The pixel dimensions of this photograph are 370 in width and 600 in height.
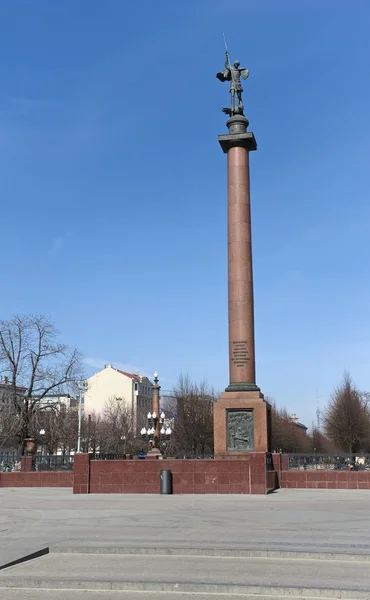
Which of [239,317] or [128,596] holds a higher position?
[239,317]

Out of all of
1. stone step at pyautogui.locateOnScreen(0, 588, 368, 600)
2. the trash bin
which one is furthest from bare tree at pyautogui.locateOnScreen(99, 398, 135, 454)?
stone step at pyautogui.locateOnScreen(0, 588, 368, 600)

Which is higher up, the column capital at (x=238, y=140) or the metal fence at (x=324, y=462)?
the column capital at (x=238, y=140)

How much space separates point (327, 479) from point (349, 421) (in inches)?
1365

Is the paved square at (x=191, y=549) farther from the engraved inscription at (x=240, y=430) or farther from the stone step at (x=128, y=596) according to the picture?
the engraved inscription at (x=240, y=430)

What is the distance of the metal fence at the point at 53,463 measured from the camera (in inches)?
1140

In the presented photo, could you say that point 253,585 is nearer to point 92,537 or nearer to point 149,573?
point 149,573

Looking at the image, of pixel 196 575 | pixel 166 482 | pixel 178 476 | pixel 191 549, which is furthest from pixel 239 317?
pixel 196 575

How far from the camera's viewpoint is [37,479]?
1101 inches

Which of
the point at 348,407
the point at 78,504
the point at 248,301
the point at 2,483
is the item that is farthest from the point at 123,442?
the point at 78,504

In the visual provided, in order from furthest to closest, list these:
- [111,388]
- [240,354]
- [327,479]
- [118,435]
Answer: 1. [111,388]
2. [118,435]
3. [327,479]
4. [240,354]

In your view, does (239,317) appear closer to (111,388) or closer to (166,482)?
(166,482)

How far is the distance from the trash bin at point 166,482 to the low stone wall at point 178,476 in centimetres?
26

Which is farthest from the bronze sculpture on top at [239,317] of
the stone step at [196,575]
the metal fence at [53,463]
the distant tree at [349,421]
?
the distant tree at [349,421]

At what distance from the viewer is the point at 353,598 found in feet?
23.2
